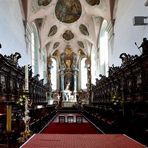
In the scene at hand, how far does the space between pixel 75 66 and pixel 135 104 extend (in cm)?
3112

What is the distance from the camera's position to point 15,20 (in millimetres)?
18484

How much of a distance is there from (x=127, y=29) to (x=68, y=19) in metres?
13.9

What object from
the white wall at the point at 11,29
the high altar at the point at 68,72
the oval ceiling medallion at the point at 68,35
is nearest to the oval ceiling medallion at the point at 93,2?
the white wall at the point at 11,29

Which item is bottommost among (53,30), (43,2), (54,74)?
(54,74)

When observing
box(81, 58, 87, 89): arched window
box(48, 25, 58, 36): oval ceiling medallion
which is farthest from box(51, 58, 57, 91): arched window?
box(48, 25, 58, 36): oval ceiling medallion

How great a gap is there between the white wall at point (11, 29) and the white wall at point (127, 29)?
574cm

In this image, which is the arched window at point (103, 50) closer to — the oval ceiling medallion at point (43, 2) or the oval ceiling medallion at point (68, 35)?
the oval ceiling medallion at point (43, 2)

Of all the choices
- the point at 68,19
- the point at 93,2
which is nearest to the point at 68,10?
the point at 68,19

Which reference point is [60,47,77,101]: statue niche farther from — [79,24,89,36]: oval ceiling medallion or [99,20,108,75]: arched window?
[99,20,108,75]: arched window

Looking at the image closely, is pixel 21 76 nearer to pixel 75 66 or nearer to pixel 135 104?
pixel 135 104

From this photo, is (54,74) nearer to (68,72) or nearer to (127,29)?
(68,72)

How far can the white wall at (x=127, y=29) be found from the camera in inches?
578

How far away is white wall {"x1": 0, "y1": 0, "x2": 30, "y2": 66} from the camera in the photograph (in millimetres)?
15062

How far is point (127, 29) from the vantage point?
57.2 ft
